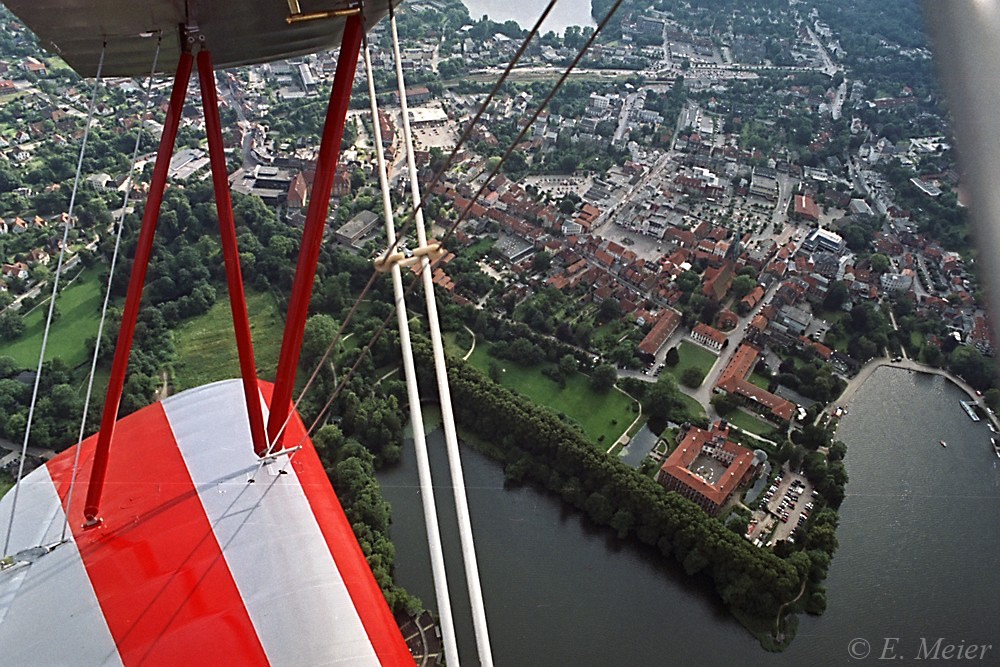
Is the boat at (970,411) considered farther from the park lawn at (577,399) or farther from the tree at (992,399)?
the park lawn at (577,399)

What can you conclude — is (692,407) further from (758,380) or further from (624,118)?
(624,118)

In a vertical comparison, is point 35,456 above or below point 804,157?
below

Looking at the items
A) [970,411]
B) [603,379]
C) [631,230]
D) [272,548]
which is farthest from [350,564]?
[631,230]

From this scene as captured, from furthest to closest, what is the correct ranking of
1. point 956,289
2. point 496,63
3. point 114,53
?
point 496,63 < point 956,289 < point 114,53

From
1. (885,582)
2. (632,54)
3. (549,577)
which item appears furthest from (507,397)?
(632,54)

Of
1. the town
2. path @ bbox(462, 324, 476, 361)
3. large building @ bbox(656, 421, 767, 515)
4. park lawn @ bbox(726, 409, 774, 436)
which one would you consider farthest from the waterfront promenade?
path @ bbox(462, 324, 476, 361)

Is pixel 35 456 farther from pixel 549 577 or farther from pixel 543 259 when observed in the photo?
pixel 543 259

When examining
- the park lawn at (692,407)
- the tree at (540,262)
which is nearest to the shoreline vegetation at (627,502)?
the park lawn at (692,407)
